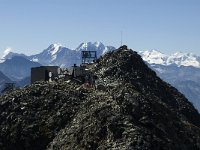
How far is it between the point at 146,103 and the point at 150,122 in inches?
172

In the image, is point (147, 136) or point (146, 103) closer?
point (147, 136)

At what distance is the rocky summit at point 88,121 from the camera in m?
57.6

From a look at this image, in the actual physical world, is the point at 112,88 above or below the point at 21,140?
above

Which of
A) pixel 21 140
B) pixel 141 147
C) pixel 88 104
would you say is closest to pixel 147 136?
pixel 141 147

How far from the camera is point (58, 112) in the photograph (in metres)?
67.7

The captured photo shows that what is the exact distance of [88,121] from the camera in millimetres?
61750

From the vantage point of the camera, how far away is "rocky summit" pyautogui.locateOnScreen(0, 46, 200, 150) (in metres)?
57.6

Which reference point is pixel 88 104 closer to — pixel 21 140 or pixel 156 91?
pixel 21 140

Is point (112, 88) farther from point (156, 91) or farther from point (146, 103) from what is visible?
point (156, 91)

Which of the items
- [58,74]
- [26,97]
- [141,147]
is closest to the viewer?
[141,147]

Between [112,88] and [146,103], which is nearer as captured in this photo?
[146,103]

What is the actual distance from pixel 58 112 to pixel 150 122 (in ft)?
43.7

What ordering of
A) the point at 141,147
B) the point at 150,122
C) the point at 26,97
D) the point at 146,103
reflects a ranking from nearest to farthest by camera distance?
1. the point at 141,147
2. the point at 150,122
3. the point at 146,103
4. the point at 26,97

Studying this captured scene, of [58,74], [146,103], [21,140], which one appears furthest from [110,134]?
[58,74]
